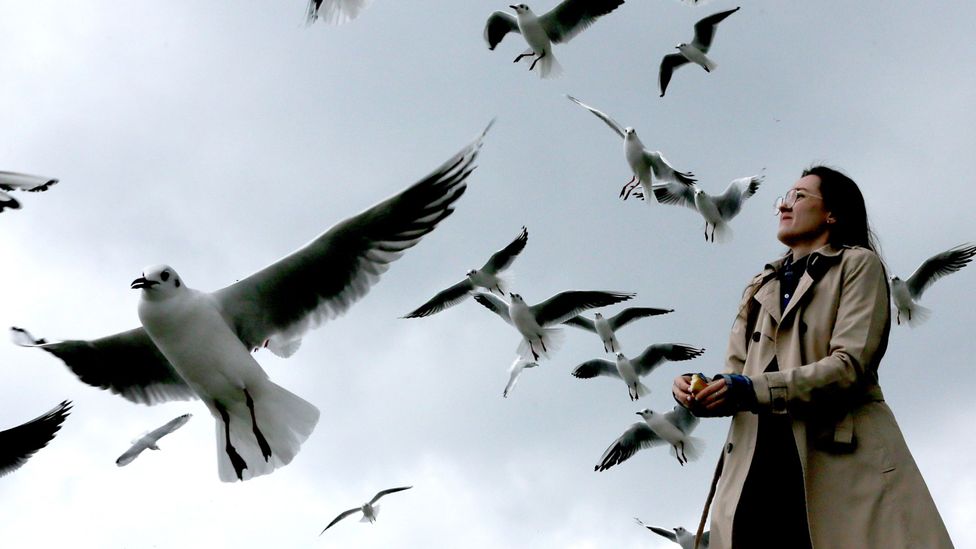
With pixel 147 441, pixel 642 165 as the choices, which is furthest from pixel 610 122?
pixel 147 441

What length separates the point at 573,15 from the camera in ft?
33.6

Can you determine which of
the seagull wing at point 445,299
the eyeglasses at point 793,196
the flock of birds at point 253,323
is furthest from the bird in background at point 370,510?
the eyeglasses at point 793,196

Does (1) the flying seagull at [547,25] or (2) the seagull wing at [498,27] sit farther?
(2) the seagull wing at [498,27]

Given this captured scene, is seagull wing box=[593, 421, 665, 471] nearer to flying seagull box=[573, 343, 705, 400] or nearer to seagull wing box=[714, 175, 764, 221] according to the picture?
flying seagull box=[573, 343, 705, 400]

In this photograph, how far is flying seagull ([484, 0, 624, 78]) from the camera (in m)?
10.1

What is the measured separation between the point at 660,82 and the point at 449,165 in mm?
7108

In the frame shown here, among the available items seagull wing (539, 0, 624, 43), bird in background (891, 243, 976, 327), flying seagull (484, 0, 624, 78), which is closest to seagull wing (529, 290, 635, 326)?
flying seagull (484, 0, 624, 78)

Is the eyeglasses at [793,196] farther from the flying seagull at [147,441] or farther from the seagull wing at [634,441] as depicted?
the flying seagull at [147,441]

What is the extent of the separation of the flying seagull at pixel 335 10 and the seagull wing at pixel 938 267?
298 inches

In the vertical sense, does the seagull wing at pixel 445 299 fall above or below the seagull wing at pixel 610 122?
below

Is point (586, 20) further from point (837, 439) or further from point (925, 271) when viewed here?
point (837, 439)

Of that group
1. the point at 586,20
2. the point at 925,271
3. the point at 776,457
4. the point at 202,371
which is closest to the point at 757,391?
the point at 776,457

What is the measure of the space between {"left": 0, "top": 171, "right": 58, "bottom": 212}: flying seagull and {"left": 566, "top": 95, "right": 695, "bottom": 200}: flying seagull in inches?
238

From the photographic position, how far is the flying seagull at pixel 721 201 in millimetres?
10867
